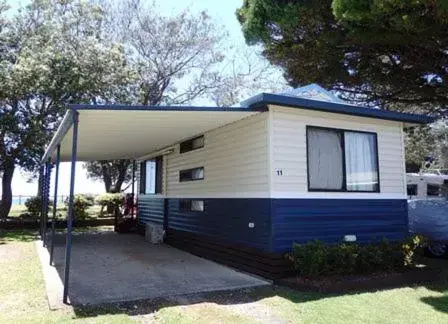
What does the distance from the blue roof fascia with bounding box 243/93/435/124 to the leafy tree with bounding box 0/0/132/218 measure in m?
11.3

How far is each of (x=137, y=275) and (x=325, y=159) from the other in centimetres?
385

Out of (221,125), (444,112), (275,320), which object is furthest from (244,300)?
(444,112)

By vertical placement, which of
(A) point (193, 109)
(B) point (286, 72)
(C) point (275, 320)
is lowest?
(C) point (275, 320)

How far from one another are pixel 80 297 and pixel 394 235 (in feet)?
19.5

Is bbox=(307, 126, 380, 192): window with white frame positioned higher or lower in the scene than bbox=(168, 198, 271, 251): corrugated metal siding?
higher

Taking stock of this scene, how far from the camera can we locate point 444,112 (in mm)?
12922

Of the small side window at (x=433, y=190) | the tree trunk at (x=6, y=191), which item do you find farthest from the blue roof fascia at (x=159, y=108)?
the tree trunk at (x=6, y=191)

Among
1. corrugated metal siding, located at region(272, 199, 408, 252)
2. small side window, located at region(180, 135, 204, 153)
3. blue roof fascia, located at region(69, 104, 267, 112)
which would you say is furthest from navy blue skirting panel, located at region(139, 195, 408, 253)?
blue roof fascia, located at region(69, 104, 267, 112)

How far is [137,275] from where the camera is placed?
7770 mm

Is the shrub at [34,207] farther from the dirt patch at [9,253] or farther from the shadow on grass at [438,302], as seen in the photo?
the shadow on grass at [438,302]

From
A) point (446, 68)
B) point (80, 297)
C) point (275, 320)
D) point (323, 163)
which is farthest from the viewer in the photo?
point (446, 68)

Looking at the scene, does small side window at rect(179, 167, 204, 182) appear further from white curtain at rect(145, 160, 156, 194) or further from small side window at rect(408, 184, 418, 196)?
small side window at rect(408, 184, 418, 196)

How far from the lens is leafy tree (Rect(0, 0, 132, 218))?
1683 cm

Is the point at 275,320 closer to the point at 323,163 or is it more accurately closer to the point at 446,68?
the point at 323,163
